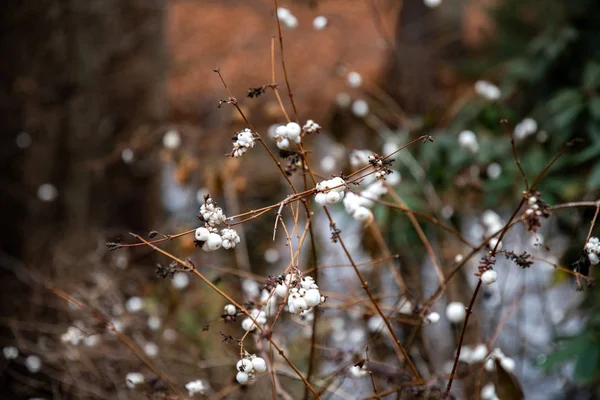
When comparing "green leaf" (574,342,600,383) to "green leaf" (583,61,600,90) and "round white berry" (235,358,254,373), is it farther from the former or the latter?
"round white berry" (235,358,254,373)

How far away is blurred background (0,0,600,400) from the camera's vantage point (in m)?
1.32

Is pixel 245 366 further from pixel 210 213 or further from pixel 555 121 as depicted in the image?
pixel 555 121

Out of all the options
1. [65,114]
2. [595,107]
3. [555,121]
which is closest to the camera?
[595,107]

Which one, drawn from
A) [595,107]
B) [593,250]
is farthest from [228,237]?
[595,107]

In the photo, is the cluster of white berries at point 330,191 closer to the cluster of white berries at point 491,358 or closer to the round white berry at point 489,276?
the round white berry at point 489,276

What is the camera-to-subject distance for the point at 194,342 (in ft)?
4.87

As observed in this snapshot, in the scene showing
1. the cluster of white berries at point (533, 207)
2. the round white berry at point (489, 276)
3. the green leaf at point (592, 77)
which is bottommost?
the round white berry at point (489, 276)

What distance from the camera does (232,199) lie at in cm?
159

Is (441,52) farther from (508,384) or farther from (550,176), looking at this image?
(508,384)

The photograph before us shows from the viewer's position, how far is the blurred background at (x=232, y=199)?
51.8 inches

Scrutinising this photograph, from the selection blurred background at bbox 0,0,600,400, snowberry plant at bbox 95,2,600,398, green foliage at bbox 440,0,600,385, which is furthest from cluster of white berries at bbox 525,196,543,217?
green foliage at bbox 440,0,600,385

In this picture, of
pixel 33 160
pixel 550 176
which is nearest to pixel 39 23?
pixel 33 160

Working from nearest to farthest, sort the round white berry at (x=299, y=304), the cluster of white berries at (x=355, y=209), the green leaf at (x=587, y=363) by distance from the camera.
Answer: the round white berry at (x=299, y=304), the cluster of white berries at (x=355, y=209), the green leaf at (x=587, y=363)

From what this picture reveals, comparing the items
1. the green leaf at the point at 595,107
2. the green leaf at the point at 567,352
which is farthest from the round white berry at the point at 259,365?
the green leaf at the point at 595,107
